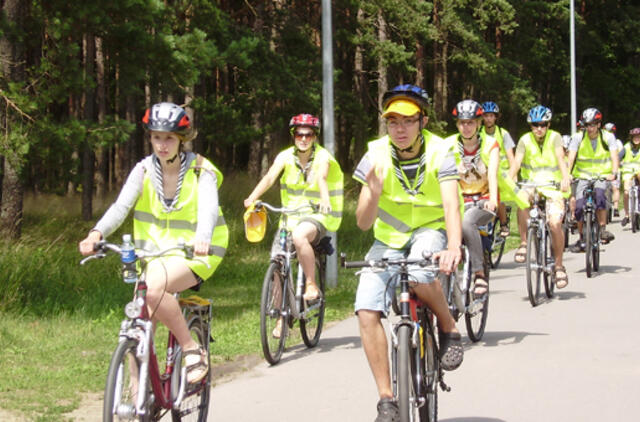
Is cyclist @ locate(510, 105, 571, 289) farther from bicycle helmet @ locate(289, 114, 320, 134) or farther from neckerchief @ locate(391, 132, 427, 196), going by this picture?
neckerchief @ locate(391, 132, 427, 196)

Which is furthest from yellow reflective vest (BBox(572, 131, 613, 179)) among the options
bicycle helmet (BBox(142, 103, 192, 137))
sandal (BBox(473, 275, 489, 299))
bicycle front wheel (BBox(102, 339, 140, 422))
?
bicycle front wheel (BBox(102, 339, 140, 422))

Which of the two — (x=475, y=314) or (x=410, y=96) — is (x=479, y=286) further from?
(x=410, y=96)

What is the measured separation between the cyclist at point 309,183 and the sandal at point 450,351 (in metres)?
3.31

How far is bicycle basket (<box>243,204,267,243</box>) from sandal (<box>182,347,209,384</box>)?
131 inches

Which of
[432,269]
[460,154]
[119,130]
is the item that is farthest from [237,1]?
[432,269]

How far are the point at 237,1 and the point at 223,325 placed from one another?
24920 mm

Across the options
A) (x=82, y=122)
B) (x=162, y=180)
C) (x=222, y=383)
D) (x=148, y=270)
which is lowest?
(x=222, y=383)

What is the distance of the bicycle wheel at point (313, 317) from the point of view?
9211 mm

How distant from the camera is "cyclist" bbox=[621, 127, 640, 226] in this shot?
21.7 meters

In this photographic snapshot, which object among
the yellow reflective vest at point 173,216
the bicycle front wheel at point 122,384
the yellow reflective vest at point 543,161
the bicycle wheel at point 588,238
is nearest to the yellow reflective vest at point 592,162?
the bicycle wheel at point 588,238

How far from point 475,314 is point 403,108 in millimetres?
3886

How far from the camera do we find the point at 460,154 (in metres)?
10.3

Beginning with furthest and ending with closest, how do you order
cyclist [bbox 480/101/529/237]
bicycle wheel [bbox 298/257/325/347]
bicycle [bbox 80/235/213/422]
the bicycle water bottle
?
cyclist [bbox 480/101/529/237] < bicycle wheel [bbox 298/257/325/347] < the bicycle water bottle < bicycle [bbox 80/235/213/422]

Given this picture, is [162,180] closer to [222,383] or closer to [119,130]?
[222,383]
